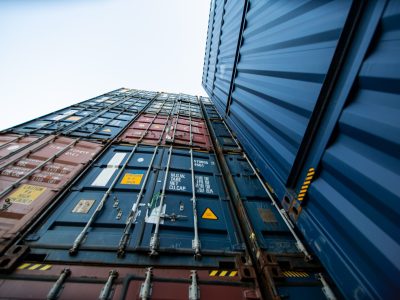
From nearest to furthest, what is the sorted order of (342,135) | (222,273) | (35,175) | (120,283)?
1. (342,135)
2. (120,283)
3. (222,273)
4. (35,175)

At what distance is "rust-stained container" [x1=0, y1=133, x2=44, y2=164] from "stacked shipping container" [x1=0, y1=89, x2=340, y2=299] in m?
0.02

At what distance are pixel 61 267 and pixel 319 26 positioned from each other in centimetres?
388

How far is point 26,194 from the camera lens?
3043 millimetres

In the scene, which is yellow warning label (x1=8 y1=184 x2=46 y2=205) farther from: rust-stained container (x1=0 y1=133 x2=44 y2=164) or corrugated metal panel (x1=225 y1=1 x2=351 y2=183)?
corrugated metal panel (x1=225 y1=1 x2=351 y2=183)

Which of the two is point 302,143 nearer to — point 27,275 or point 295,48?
point 295,48

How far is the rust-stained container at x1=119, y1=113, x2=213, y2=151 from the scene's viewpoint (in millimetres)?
5546

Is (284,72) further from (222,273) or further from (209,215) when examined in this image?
(222,273)

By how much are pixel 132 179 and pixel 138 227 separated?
1226 millimetres

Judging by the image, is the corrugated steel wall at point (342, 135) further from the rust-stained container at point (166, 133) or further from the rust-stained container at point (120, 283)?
the rust-stained container at point (166, 133)

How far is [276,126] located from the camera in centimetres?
281

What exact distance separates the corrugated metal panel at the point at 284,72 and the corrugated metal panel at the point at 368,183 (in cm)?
45

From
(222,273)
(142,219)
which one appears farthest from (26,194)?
(222,273)

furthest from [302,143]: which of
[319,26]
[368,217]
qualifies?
[319,26]

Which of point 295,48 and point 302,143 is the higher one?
point 295,48
